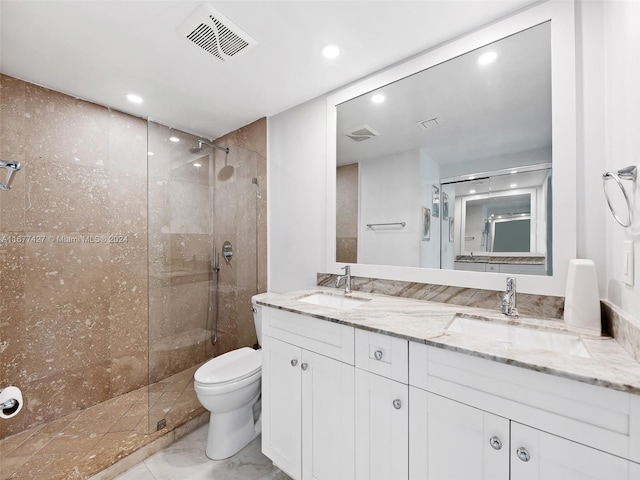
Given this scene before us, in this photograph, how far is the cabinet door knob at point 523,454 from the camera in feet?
2.52

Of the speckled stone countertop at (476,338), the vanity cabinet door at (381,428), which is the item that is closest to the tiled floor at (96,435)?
the speckled stone countertop at (476,338)

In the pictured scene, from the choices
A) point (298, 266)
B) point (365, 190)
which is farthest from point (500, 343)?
point (298, 266)

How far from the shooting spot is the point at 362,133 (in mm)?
1842

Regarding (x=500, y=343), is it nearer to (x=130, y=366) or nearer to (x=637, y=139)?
(x=637, y=139)

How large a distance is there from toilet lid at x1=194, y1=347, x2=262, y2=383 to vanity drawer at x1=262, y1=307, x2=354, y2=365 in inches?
15.4

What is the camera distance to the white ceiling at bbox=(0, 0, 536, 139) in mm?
1265

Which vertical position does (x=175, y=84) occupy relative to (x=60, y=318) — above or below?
above

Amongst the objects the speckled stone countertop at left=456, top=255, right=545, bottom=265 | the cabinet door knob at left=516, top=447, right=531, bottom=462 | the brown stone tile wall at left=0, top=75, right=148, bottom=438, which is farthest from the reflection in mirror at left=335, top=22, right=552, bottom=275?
the brown stone tile wall at left=0, top=75, right=148, bottom=438

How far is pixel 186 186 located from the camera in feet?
6.92

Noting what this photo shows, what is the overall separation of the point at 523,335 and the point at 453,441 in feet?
1.72

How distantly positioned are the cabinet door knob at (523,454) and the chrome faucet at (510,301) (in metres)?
0.55

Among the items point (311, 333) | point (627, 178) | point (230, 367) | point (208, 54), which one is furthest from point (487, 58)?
point (230, 367)

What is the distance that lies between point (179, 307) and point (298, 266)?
957mm

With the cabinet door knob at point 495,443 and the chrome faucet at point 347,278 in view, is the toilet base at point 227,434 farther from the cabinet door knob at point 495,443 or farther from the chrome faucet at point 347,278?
the cabinet door knob at point 495,443
